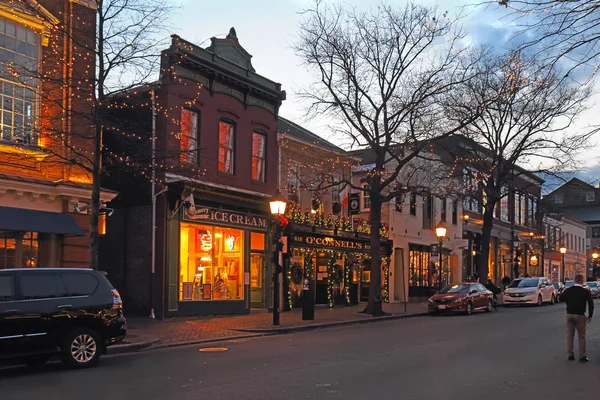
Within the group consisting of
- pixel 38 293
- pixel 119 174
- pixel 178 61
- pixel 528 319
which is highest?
pixel 178 61

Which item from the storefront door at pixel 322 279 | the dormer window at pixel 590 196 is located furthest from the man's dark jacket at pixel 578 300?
the dormer window at pixel 590 196

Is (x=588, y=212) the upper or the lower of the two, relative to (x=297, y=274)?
upper

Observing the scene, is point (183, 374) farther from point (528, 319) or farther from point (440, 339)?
point (528, 319)

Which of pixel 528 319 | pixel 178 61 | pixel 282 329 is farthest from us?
pixel 528 319

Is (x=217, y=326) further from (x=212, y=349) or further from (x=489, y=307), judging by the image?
(x=489, y=307)

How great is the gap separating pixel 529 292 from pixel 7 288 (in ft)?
91.9

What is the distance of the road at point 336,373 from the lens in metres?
9.10

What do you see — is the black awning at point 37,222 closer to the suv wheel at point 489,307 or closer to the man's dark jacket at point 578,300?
the man's dark jacket at point 578,300

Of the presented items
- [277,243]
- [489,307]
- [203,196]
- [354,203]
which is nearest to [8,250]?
[203,196]

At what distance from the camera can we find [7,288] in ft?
36.1

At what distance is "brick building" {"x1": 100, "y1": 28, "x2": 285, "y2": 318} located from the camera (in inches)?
851

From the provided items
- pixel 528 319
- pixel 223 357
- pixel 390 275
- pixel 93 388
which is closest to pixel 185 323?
pixel 223 357

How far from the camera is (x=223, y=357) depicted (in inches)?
512

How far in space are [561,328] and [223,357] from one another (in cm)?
1159
